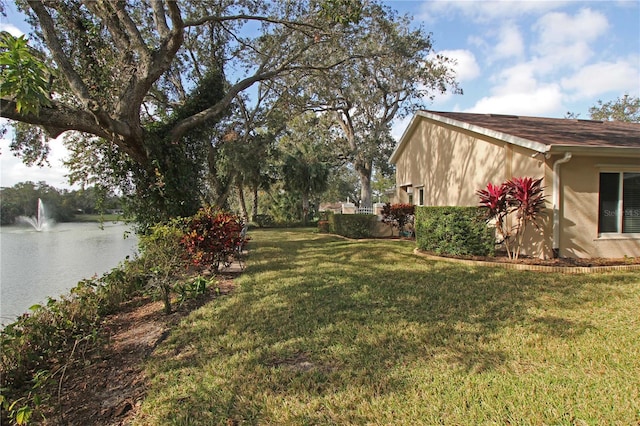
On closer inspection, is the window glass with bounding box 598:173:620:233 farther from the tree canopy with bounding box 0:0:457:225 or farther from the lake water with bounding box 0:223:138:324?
the lake water with bounding box 0:223:138:324

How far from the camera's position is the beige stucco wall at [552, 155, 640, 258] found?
7840 mm

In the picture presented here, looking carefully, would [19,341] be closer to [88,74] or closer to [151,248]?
[151,248]

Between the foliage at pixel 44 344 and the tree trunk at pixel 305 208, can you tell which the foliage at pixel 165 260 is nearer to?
the foliage at pixel 44 344

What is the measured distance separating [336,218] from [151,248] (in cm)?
1108

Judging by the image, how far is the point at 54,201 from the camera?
12.8 metres

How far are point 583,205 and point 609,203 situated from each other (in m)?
0.83

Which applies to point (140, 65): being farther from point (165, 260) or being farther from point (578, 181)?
point (578, 181)

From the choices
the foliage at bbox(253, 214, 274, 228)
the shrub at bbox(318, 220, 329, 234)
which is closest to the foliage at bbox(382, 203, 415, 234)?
the shrub at bbox(318, 220, 329, 234)

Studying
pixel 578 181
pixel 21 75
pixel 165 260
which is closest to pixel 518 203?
pixel 578 181

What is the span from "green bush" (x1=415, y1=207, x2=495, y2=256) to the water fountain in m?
13.8

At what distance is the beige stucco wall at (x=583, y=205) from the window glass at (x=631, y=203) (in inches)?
12.0

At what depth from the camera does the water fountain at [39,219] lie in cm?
1185

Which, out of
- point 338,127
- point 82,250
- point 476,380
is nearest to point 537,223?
point 476,380

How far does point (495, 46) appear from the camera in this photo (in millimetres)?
11328
